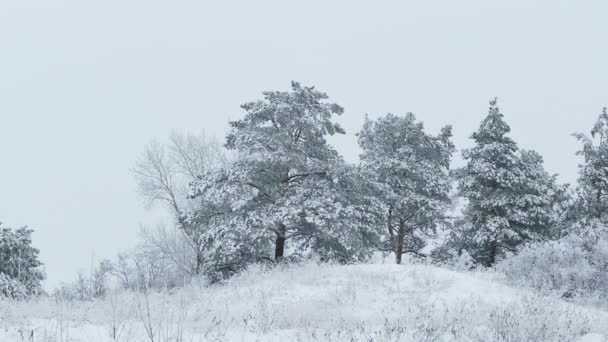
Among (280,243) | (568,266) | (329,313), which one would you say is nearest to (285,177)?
(280,243)

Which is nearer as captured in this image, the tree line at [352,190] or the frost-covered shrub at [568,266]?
the frost-covered shrub at [568,266]

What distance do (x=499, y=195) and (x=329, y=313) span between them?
56.6 feet

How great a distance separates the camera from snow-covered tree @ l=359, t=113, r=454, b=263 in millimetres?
25188

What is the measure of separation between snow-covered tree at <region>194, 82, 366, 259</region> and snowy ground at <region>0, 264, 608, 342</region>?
3.17m

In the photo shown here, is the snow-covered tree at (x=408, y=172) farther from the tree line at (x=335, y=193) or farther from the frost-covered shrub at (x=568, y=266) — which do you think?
the frost-covered shrub at (x=568, y=266)

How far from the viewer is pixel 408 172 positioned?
25.5 metres

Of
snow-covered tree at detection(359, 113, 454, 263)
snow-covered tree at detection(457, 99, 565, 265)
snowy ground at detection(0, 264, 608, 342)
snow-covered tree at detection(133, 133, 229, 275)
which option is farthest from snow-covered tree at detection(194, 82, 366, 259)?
snow-covered tree at detection(457, 99, 565, 265)

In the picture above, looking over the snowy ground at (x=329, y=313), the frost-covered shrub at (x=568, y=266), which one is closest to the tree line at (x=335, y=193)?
the snowy ground at (x=329, y=313)

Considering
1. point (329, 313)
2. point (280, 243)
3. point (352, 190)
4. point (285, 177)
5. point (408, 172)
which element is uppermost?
point (408, 172)

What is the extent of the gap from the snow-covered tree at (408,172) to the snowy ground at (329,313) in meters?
10.4

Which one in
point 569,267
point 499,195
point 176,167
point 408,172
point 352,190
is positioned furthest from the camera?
point 176,167

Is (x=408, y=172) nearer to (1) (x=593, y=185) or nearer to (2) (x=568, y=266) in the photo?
(1) (x=593, y=185)

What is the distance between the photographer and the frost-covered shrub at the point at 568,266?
1325cm

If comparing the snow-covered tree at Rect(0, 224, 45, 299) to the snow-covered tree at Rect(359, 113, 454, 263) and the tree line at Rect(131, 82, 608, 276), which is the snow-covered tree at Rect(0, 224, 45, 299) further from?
the snow-covered tree at Rect(359, 113, 454, 263)
